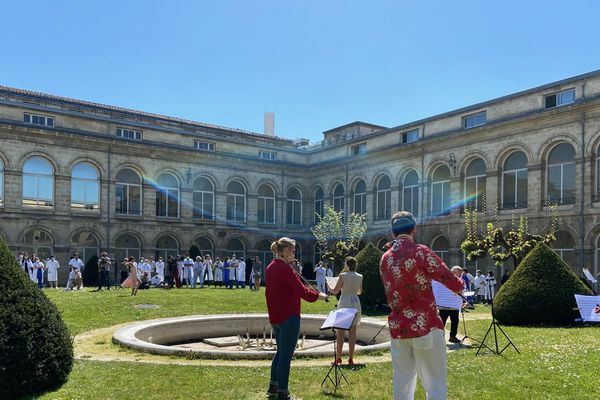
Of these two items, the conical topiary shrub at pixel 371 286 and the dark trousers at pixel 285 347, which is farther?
the conical topiary shrub at pixel 371 286

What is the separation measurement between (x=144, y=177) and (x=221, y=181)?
5.69 m

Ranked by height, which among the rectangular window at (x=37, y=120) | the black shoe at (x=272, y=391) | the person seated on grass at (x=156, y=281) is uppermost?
the rectangular window at (x=37, y=120)

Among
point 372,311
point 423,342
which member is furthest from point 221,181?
point 423,342

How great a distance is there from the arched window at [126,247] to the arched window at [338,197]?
14.9 m

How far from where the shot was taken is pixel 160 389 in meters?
7.17

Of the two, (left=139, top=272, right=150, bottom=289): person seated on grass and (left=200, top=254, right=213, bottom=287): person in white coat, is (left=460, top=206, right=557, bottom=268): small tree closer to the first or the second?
(left=200, top=254, right=213, bottom=287): person in white coat

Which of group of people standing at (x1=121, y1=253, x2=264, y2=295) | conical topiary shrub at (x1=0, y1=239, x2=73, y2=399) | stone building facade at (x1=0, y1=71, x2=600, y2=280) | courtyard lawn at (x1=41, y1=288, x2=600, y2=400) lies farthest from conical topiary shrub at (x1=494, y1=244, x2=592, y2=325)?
→ group of people standing at (x1=121, y1=253, x2=264, y2=295)

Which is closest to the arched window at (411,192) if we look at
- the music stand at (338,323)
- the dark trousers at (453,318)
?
the dark trousers at (453,318)

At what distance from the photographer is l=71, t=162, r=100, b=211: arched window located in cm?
3325

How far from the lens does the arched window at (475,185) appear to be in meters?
31.6

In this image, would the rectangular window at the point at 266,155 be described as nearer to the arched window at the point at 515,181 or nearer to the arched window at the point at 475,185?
the arched window at the point at 475,185

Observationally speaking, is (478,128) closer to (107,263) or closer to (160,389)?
(107,263)

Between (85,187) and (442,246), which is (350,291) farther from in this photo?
(85,187)

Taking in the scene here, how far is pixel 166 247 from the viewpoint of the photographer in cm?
3706
